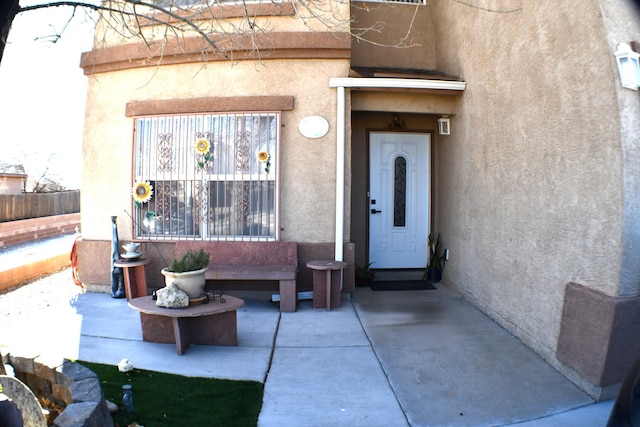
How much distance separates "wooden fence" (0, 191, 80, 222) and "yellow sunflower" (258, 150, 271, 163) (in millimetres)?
9680

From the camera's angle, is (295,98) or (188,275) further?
(295,98)

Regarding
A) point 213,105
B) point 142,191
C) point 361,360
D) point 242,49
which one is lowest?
point 361,360

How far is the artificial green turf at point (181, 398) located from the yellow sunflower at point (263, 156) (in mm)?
3201

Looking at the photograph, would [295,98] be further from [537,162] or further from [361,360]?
[361,360]

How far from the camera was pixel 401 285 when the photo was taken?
22.3 ft

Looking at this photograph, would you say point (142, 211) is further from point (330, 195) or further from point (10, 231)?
point (10, 231)

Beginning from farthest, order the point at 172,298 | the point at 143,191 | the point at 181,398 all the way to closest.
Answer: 1. the point at 143,191
2. the point at 172,298
3. the point at 181,398

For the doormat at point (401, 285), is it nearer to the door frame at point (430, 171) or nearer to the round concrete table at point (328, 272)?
the door frame at point (430, 171)

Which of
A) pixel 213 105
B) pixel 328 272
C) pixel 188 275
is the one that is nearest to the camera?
pixel 188 275

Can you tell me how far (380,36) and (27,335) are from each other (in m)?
6.54

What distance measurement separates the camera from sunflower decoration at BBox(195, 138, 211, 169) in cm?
602

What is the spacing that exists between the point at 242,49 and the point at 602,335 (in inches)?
208

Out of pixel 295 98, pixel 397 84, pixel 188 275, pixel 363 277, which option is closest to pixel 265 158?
pixel 295 98

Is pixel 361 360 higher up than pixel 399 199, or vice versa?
pixel 399 199
